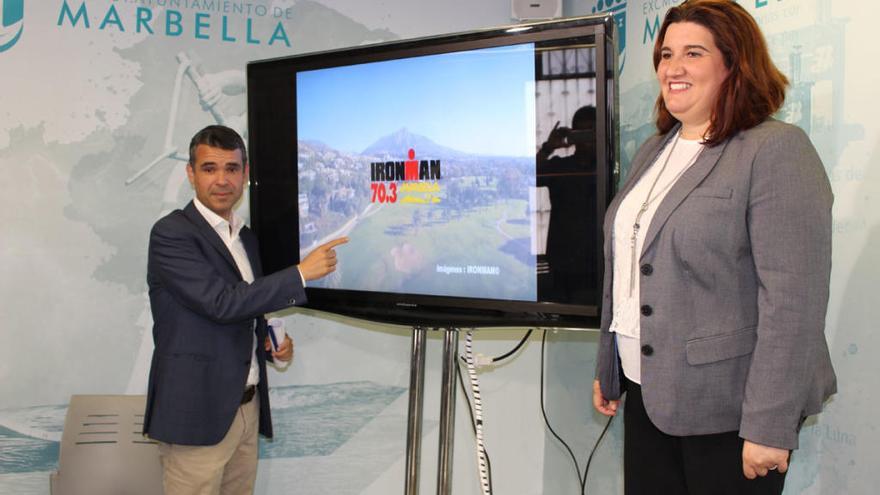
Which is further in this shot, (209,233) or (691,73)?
(209,233)

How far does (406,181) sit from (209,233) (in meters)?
0.65

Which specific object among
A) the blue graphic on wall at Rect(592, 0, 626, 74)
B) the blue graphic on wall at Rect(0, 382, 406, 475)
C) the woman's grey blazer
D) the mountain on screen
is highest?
the blue graphic on wall at Rect(592, 0, 626, 74)

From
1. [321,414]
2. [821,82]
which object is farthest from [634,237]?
[321,414]

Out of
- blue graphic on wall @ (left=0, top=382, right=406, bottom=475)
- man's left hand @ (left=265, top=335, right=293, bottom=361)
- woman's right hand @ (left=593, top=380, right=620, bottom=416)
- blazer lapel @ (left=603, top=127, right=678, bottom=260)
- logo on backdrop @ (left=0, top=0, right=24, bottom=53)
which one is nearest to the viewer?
blazer lapel @ (left=603, top=127, right=678, bottom=260)

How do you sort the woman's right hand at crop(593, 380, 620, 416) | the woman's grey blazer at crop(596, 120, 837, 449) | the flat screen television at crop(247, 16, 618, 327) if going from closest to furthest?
the woman's grey blazer at crop(596, 120, 837, 449) < the woman's right hand at crop(593, 380, 620, 416) < the flat screen television at crop(247, 16, 618, 327)

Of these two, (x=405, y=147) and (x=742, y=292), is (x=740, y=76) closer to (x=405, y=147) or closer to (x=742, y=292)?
(x=742, y=292)

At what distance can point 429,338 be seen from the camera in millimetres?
3340

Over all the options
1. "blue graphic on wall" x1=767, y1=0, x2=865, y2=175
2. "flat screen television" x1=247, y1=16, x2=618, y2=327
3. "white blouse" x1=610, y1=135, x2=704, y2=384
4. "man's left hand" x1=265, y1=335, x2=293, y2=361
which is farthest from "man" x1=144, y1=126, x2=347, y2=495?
"blue graphic on wall" x1=767, y1=0, x2=865, y2=175

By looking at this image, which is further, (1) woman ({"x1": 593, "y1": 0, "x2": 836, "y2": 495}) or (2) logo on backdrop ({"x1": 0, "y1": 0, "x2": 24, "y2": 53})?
(2) logo on backdrop ({"x1": 0, "y1": 0, "x2": 24, "y2": 53})

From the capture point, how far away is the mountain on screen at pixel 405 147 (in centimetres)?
244

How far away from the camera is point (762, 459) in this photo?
59.8 inches

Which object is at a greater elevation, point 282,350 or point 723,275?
point 723,275

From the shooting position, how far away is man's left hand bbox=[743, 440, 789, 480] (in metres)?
1.51

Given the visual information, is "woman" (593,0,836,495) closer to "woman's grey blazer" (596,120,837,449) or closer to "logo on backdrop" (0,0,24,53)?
"woman's grey blazer" (596,120,837,449)
